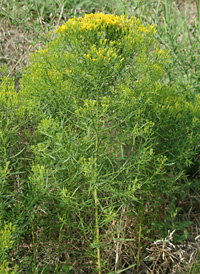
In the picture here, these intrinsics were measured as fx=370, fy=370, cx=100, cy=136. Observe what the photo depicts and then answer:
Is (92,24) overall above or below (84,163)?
above

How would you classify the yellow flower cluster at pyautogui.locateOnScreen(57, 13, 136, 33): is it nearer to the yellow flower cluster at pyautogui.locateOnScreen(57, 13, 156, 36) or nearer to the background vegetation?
the yellow flower cluster at pyautogui.locateOnScreen(57, 13, 156, 36)

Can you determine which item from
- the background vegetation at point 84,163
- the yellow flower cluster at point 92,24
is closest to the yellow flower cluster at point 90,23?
the yellow flower cluster at point 92,24

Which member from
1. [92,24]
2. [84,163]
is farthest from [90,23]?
[84,163]

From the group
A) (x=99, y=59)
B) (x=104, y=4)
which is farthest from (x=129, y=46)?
(x=104, y=4)

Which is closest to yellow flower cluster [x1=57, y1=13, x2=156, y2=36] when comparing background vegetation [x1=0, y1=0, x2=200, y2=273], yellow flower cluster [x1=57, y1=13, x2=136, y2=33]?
yellow flower cluster [x1=57, y1=13, x2=136, y2=33]

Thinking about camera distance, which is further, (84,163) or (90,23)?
(90,23)

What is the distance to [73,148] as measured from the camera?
7.78ft

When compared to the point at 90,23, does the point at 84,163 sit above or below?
below

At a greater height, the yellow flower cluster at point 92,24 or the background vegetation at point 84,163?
the yellow flower cluster at point 92,24

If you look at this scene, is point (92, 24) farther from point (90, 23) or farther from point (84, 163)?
point (84, 163)

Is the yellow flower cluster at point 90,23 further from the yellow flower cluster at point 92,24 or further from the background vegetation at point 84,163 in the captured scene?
the background vegetation at point 84,163

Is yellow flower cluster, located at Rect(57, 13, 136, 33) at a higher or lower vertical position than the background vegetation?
higher

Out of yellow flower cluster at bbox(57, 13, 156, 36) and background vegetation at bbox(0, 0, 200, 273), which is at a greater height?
yellow flower cluster at bbox(57, 13, 156, 36)

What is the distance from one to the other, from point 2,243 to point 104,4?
3494 mm
